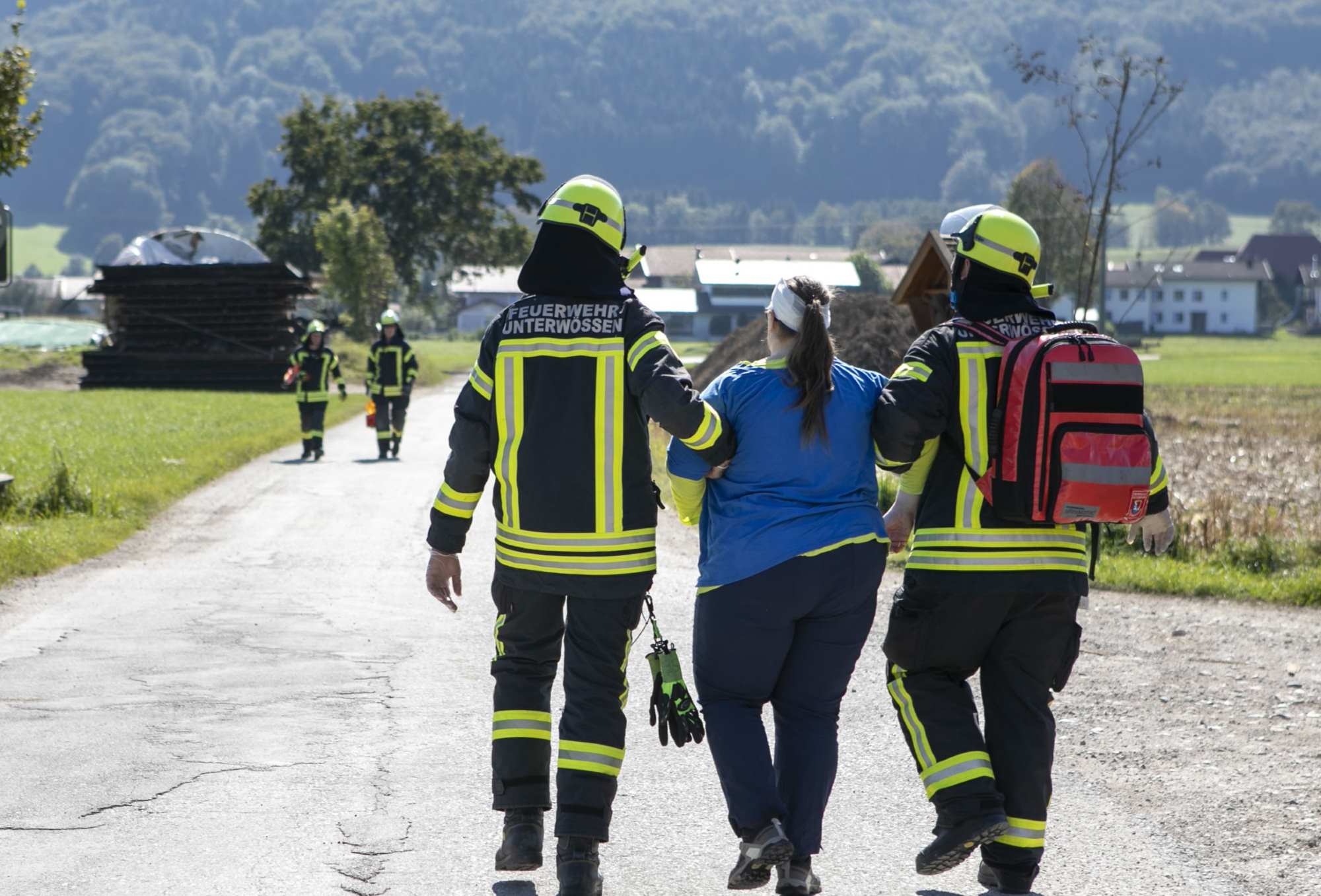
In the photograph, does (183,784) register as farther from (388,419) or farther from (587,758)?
(388,419)

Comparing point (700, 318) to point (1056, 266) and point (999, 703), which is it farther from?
point (999, 703)

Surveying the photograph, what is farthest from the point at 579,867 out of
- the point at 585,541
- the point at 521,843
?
the point at 585,541

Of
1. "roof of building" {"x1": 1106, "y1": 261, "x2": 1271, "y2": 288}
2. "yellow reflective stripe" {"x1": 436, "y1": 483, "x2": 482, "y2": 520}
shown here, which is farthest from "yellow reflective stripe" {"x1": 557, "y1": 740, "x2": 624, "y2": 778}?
"roof of building" {"x1": 1106, "y1": 261, "x2": 1271, "y2": 288}

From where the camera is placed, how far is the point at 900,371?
15.6 ft

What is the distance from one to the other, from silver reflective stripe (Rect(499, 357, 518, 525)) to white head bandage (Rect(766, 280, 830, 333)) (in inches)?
32.2

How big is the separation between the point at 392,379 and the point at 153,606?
1118 cm

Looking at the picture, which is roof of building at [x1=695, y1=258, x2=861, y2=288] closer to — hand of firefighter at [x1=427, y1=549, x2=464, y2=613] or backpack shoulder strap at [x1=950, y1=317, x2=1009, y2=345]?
backpack shoulder strap at [x1=950, y1=317, x2=1009, y2=345]

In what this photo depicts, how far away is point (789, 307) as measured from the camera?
15.2ft

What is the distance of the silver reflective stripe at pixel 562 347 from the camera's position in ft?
15.2

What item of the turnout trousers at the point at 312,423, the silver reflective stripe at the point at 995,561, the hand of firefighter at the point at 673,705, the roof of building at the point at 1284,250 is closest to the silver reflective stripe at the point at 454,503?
the hand of firefighter at the point at 673,705

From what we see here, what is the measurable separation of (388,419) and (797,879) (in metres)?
16.6

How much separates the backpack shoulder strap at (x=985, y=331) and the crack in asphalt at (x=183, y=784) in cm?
288

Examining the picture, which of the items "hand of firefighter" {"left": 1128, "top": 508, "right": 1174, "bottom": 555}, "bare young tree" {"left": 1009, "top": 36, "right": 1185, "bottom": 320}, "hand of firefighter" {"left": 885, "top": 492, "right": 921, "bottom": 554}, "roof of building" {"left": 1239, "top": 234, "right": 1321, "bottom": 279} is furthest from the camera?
"roof of building" {"left": 1239, "top": 234, "right": 1321, "bottom": 279}

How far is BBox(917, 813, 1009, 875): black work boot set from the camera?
4473mm
